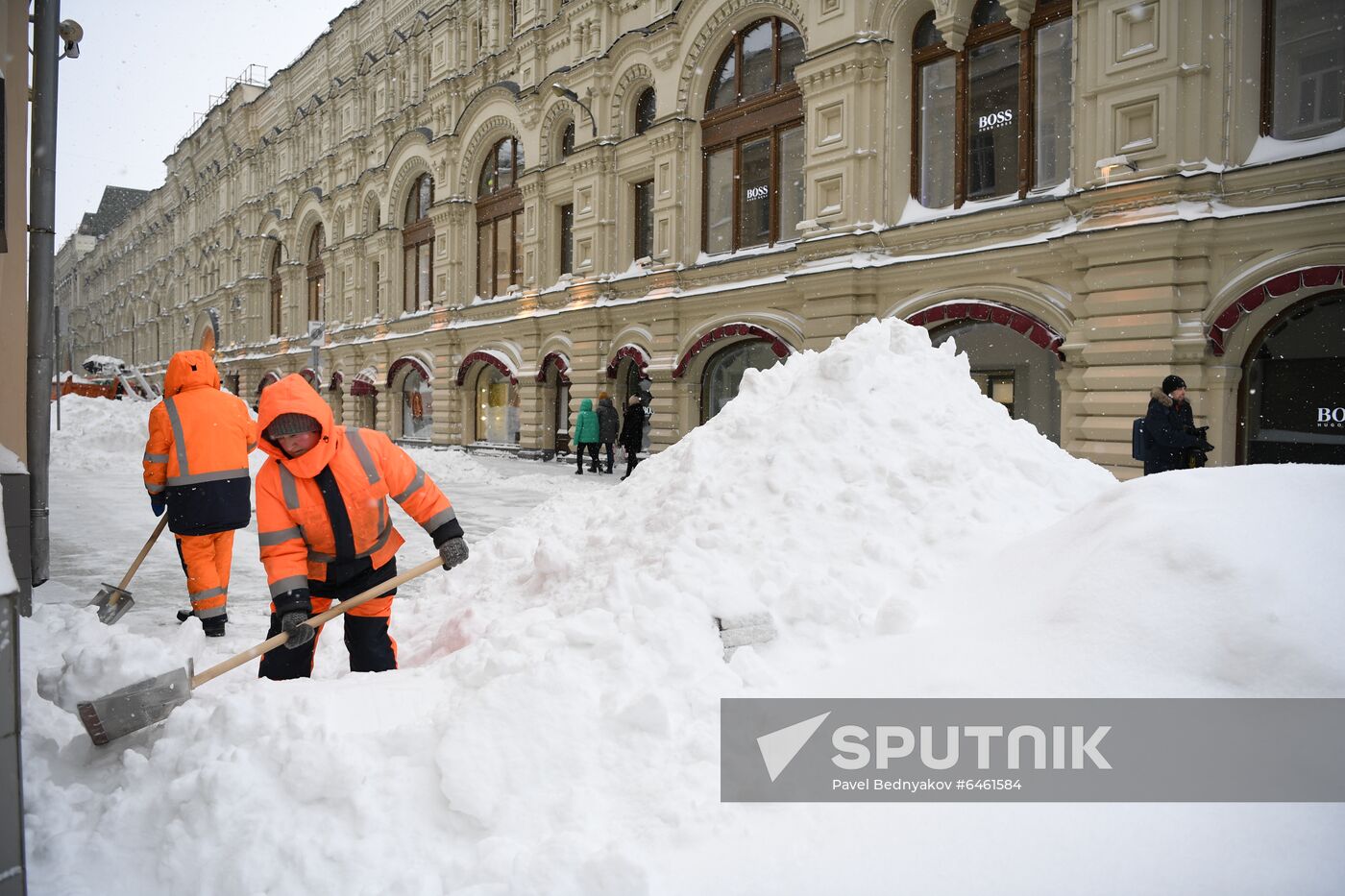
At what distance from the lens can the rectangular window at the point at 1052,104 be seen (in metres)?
11.0

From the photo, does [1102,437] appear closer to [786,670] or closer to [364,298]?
[786,670]

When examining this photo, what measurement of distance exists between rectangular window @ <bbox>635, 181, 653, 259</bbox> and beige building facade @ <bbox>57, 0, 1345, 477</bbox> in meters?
0.07

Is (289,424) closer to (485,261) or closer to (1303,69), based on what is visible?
(1303,69)

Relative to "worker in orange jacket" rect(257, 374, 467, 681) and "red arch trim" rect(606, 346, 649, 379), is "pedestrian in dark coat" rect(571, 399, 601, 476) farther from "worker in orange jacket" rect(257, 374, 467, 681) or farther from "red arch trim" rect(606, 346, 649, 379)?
"worker in orange jacket" rect(257, 374, 467, 681)

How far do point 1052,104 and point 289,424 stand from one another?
1166 centimetres

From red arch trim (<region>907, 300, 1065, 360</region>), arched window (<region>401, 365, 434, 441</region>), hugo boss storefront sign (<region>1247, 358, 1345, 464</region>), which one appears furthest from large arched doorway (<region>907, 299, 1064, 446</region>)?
arched window (<region>401, 365, 434, 441</region>)

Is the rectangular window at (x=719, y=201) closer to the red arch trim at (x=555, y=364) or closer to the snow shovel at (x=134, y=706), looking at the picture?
the red arch trim at (x=555, y=364)

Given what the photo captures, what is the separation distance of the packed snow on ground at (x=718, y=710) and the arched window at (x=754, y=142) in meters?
12.0

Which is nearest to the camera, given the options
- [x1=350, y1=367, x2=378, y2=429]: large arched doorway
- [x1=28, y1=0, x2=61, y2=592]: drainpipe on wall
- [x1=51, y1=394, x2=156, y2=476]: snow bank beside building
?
[x1=28, y1=0, x2=61, y2=592]: drainpipe on wall

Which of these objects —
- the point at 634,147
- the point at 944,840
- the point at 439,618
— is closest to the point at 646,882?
the point at 944,840

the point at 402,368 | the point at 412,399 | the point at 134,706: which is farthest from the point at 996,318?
the point at 412,399

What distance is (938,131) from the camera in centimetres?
1248

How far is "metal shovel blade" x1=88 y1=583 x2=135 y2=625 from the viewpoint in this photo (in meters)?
4.97

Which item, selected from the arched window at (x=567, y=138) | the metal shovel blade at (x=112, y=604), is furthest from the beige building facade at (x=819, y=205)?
the metal shovel blade at (x=112, y=604)
